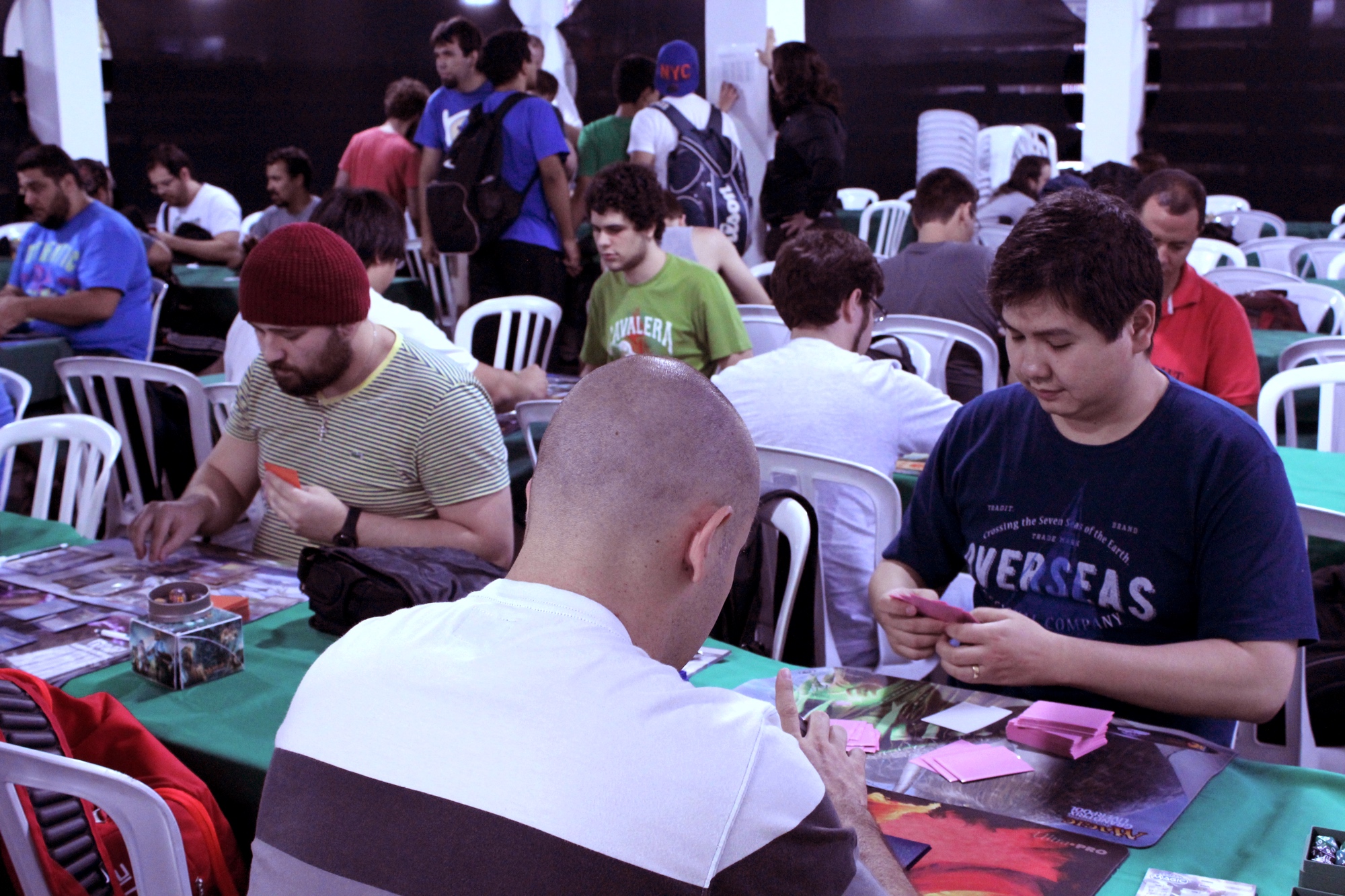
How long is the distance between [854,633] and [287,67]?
34.4ft

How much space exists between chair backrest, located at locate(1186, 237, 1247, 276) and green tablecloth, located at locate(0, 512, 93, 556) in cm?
602

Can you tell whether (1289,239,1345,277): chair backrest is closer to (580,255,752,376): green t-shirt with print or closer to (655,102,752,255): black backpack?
(655,102,752,255): black backpack

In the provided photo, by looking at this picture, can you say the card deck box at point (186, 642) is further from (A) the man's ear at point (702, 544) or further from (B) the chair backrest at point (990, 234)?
(B) the chair backrest at point (990, 234)

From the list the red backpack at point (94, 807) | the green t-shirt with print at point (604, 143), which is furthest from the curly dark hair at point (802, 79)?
the red backpack at point (94, 807)

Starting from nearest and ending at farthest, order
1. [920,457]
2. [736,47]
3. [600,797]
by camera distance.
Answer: [600,797], [920,457], [736,47]

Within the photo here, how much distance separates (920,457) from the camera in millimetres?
3158

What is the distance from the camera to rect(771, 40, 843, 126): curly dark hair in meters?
6.30

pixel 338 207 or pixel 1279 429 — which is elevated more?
pixel 338 207

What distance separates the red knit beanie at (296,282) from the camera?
234cm

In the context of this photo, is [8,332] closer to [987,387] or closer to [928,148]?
[987,387]

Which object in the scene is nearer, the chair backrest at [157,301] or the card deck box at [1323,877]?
the card deck box at [1323,877]

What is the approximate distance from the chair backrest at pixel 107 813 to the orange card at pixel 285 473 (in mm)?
858

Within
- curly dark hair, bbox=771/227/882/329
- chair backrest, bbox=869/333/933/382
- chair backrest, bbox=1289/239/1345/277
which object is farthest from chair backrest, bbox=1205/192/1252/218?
curly dark hair, bbox=771/227/882/329

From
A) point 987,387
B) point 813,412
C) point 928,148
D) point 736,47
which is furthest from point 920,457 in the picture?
point 928,148
